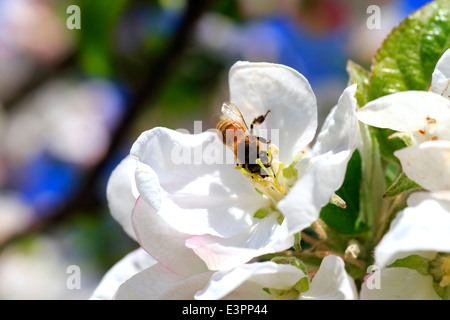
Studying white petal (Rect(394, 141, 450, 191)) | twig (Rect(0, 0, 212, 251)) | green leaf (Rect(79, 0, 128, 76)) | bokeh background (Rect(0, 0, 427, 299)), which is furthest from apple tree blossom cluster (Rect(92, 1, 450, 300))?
green leaf (Rect(79, 0, 128, 76))

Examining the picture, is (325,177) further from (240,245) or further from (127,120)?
(127,120)

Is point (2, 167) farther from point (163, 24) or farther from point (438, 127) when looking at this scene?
point (438, 127)

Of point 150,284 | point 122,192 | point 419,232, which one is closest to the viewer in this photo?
point 419,232

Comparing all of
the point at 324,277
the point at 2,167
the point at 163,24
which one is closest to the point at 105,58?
the point at 163,24

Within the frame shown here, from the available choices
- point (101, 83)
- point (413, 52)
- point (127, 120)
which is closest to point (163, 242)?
point (413, 52)

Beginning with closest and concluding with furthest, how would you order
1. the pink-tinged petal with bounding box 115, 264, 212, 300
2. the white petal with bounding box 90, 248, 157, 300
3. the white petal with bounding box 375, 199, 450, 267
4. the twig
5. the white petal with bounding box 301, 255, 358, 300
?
1. the white petal with bounding box 375, 199, 450, 267
2. the white petal with bounding box 301, 255, 358, 300
3. the pink-tinged petal with bounding box 115, 264, 212, 300
4. the white petal with bounding box 90, 248, 157, 300
5. the twig

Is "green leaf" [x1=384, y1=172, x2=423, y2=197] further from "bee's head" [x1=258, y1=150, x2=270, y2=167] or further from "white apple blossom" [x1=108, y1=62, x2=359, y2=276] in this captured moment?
"bee's head" [x1=258, y1=150, x2=270, y2=167]
